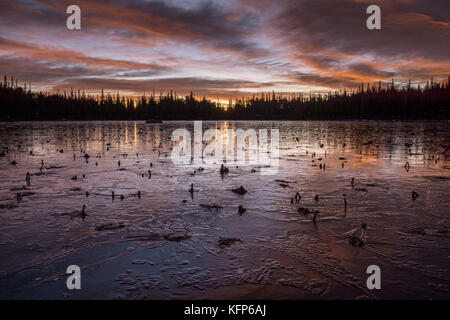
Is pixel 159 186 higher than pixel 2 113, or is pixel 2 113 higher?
pixel 2 113

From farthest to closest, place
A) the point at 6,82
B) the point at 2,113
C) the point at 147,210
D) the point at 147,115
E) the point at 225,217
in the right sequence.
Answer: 1. the point at 147,115
2. the point at 6,82
3. the point at 2,113
4. the point at 147,210
5. the point at 225,217

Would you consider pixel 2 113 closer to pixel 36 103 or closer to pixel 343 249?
pixel 36 103

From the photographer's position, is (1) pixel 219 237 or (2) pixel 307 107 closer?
(1) pixel 219 237

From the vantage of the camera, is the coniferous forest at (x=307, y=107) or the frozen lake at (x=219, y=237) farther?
the coniferous forest at (x=307, y=107)

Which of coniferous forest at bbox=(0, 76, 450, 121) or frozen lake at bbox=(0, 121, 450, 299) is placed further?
coniferous forest at bbox=(0, 76, 450, 121)

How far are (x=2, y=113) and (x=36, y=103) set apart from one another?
2877cm

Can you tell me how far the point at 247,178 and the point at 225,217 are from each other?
459 centimetres

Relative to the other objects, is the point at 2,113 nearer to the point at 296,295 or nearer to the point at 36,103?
the point at 36,103

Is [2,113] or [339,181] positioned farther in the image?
[2,113]

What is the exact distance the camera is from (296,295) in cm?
376
